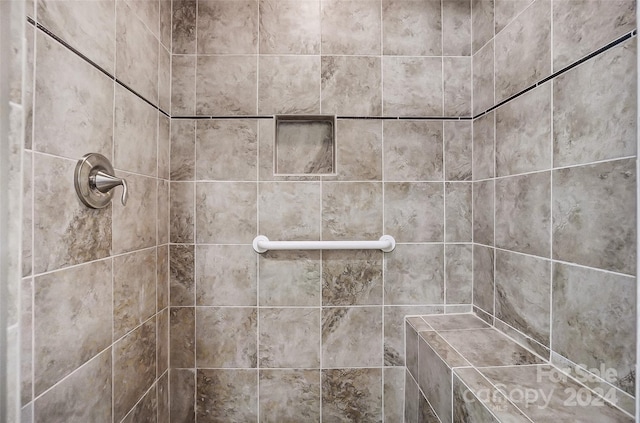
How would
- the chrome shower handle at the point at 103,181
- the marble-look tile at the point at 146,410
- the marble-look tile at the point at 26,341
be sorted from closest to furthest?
the marble-look tile at the point at 26,341 → the chrome shower handle at the point at 103,181 → the marble-look tile at the point at 146,410

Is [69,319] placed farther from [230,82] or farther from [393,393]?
[393,393]

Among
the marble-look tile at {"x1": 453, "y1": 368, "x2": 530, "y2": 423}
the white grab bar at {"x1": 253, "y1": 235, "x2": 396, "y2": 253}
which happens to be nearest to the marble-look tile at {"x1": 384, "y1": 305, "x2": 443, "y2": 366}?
the white grab bar at {"x1": 253, "y1": 235, "x2": 396, "y2": 253}

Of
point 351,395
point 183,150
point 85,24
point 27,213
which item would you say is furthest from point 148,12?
point 351,395

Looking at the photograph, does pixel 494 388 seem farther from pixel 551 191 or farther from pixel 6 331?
pixel 6 331

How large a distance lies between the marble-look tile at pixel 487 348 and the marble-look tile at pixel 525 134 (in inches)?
22.9

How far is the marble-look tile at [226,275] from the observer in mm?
1210

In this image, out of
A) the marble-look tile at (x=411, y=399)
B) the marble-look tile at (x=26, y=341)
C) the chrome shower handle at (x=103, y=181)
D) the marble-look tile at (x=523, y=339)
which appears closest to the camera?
the marble-look tile at (x=26, y=341)

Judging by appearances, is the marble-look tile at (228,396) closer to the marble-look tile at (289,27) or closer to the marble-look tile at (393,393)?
the marble-look tile at (393,393)

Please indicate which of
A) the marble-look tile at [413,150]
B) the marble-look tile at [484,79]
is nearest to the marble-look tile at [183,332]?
the marble-look tile at [413,150]

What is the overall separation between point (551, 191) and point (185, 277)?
1.34 metres

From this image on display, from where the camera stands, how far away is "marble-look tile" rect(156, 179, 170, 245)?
113cm

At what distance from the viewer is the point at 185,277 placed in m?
1.21

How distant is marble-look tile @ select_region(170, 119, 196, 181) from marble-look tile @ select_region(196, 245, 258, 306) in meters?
0.32

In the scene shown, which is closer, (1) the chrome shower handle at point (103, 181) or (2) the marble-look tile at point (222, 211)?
(1) the chrome shower handle at point (103, 181)
